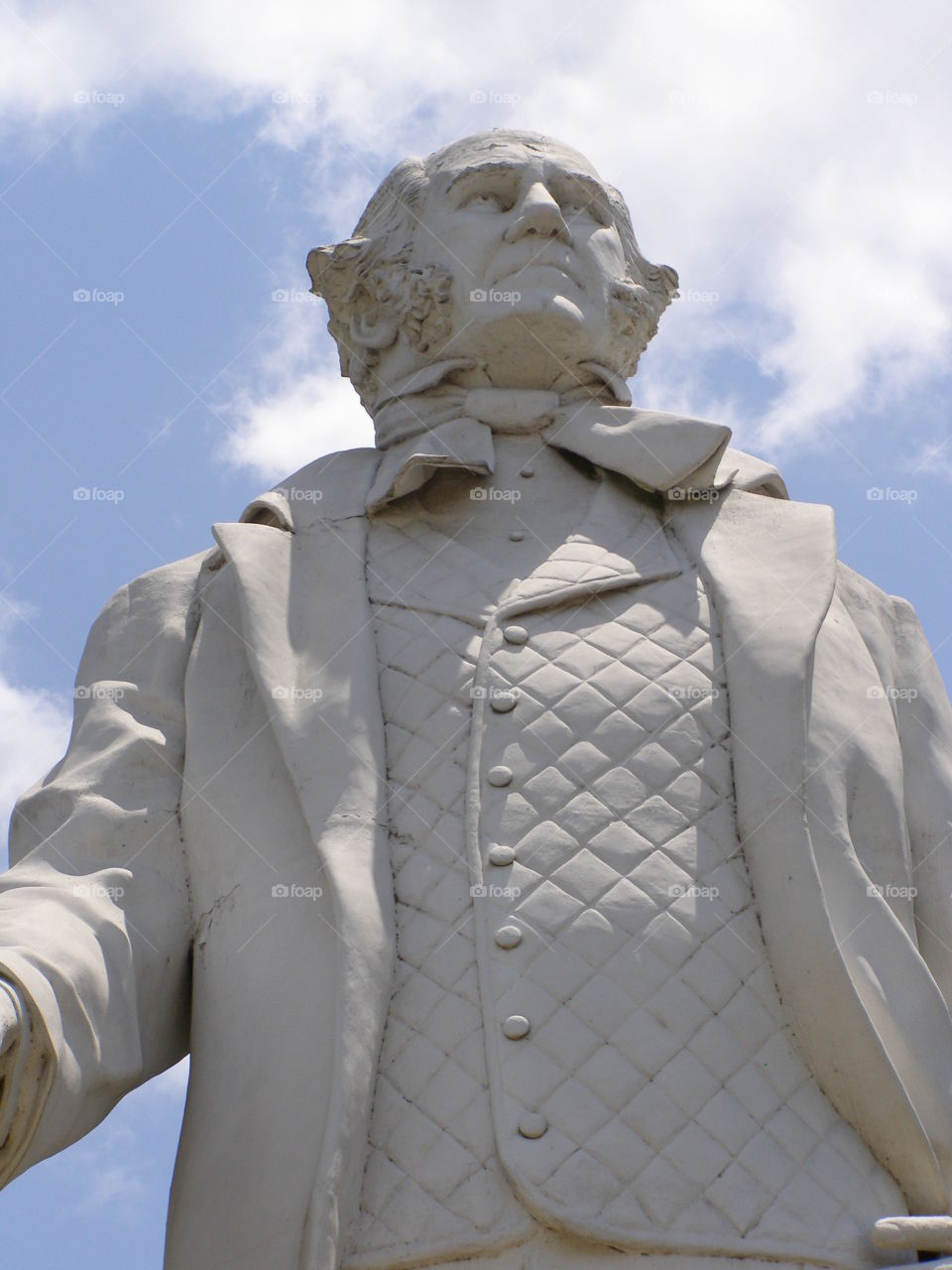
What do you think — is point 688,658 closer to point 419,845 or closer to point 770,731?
point 770,731

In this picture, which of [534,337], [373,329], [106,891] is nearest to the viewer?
[106,891]

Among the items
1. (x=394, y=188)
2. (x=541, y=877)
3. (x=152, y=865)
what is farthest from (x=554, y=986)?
(x=394, y=188)

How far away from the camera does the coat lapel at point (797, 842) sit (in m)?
7.75

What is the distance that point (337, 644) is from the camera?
861 cm

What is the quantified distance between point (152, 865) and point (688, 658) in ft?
6.18

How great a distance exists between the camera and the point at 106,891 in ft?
27.0
